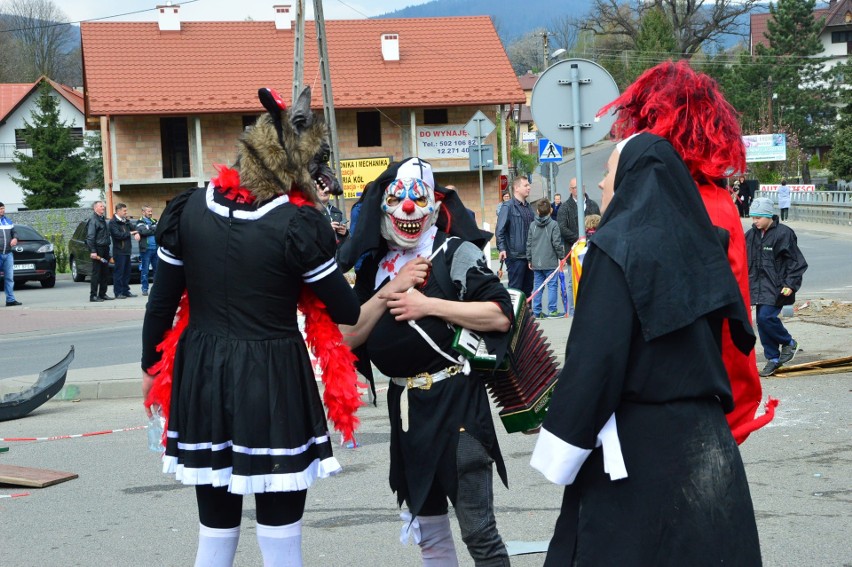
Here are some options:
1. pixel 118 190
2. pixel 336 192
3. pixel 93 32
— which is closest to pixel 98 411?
pixel 336 192

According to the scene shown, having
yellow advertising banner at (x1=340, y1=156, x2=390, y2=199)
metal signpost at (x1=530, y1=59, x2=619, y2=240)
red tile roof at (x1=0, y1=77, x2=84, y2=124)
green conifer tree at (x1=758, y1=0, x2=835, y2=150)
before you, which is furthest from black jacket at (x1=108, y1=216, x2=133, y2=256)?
green conifer tree at (x1=758, y1=0, x2=835, y2=150)

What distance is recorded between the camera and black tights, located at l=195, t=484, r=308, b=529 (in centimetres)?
355

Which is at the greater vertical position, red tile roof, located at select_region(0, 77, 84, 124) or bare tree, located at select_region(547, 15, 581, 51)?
bare tree, located at select_region(547, 15, 581, 51)

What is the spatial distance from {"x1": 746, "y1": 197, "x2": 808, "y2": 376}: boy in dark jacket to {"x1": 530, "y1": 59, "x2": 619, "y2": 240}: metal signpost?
1.80 meters

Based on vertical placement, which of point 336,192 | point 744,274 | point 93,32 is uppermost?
point 93,32

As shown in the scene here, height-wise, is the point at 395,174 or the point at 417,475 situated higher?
the point at 395,174

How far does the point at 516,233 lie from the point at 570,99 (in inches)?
200

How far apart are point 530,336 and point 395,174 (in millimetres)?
853

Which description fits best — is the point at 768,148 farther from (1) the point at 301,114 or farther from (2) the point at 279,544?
(2) the point at 279,544

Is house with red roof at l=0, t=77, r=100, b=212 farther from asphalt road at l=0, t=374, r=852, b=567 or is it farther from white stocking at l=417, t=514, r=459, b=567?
white stocking at l=417, t=514, r=459, b=567

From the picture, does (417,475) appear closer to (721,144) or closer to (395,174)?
(395,174)

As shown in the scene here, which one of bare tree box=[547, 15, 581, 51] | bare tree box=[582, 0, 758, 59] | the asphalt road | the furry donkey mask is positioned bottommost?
the asphalt road

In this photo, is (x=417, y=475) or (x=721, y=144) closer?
(x=721, y=144)

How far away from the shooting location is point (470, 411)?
3904 millimetres
